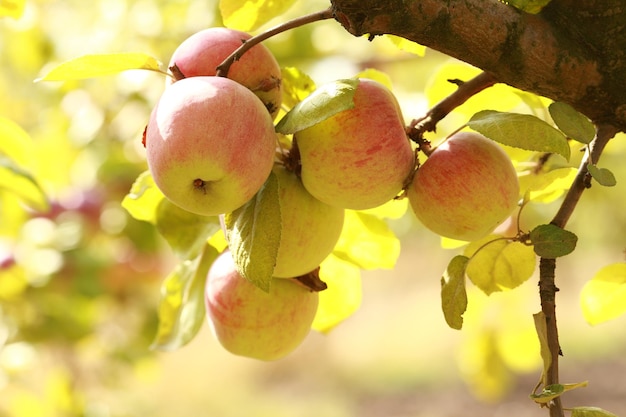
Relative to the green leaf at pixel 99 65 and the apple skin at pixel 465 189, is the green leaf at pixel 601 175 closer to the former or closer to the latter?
the apple skin at pixel 465 189

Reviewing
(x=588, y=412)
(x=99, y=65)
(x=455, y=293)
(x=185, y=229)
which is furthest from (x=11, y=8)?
(x=588, y=412)

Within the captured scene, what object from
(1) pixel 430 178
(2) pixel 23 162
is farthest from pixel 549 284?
(2) pixel 23 162

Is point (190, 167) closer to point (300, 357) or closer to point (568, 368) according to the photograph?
point (568, 368)

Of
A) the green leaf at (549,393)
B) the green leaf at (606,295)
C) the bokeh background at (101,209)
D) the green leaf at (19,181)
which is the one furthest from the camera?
the bokeh background at (101,209)

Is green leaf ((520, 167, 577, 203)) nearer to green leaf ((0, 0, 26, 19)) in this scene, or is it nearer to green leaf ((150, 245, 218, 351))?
green leaf ((150, 245, 218, 351))

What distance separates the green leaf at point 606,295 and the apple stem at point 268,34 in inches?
14.0

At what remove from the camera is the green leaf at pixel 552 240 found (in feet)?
1.71

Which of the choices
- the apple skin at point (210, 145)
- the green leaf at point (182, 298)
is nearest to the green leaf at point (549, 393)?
the apple skin at point (210, 145)

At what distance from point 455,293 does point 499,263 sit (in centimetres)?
9

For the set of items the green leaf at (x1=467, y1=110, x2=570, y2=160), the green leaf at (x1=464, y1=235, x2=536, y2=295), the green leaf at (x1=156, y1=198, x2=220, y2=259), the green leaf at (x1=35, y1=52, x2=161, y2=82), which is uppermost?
the green leaf at (x1=467, y1=110, x2=570, y2=160)

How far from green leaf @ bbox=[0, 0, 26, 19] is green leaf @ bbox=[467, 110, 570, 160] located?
1.34 feet

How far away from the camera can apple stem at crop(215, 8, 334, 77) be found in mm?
515

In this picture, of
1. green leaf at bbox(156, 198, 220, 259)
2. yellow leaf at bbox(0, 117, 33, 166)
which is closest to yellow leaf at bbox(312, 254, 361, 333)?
green leaf at bbox(156, 198, 220, 259)

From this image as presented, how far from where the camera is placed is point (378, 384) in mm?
5492
